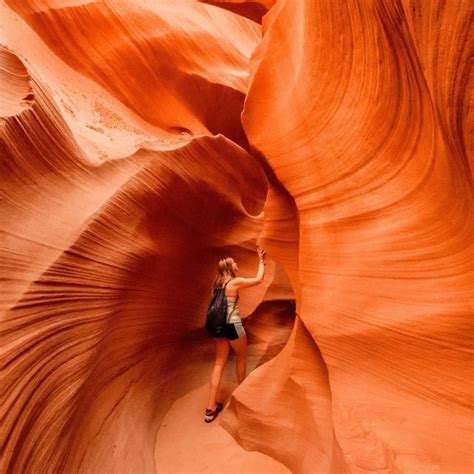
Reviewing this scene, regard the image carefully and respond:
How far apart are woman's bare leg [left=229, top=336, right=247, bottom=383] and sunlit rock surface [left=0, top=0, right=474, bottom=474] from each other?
0.17m

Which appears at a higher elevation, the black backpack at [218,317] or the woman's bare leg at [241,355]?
the black backpack at [218,317]

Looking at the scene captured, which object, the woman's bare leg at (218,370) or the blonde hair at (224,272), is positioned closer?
the woman's bare leg at (218,370)

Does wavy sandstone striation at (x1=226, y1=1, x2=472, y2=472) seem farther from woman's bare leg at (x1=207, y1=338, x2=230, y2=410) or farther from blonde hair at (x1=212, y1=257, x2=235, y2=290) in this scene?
blonde hair at (x1=212, y1=257, x2=235, y2=290)

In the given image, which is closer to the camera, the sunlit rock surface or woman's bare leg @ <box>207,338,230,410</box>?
the sunlit rock surface

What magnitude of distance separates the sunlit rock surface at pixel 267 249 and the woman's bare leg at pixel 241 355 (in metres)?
0.17

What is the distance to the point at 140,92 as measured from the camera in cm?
384

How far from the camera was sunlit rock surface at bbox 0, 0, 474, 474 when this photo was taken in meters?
1.30

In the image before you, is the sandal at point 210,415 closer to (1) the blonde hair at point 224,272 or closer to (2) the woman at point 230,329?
(2) the woman at point 230,329

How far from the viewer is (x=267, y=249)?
2799 millimetres

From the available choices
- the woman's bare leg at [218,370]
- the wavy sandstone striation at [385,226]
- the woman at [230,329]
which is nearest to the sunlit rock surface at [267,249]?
the wavy sandstone striation at [385,226]

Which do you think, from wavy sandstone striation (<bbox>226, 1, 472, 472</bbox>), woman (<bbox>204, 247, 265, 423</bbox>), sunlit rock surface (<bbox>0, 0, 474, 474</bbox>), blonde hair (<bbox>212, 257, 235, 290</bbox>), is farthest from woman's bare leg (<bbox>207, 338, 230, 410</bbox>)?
wavy sandstone striation (<bbox>226, 1, 472, 472</bbox>)

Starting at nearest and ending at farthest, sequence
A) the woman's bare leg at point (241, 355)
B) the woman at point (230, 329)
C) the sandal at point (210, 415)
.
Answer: the sandal at point (210, 415) → the woman at point (230, 329) → the woman's bare leg at point (241, 355)

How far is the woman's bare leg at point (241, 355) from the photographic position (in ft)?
10.1

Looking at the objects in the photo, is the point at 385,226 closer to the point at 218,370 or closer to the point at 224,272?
the point at 224,272
